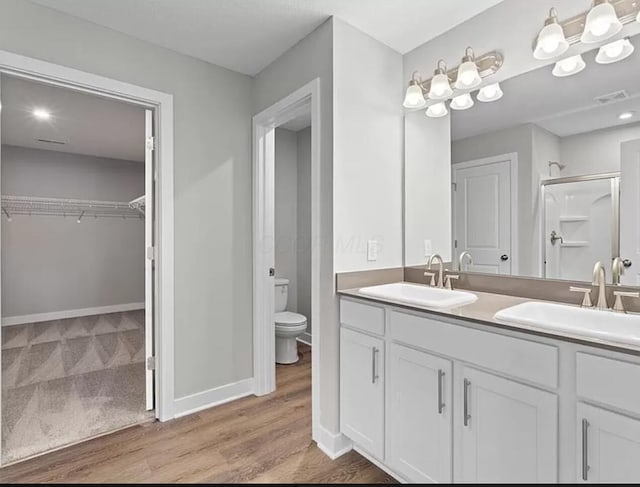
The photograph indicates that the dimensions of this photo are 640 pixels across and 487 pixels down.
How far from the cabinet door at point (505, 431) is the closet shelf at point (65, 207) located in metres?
5.58

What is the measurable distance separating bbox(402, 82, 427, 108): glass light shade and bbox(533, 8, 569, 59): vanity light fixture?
2.06 ft

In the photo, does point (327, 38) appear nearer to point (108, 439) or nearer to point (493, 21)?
point (493, 21)

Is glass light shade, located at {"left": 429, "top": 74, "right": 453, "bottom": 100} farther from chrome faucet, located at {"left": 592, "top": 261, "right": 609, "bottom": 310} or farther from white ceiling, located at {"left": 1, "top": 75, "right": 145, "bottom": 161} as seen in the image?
white ceiling, located at {"left": 1, "top": 75, "right": 145, "bottom": 161}

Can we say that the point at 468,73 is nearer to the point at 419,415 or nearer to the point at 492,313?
the point at 492,313

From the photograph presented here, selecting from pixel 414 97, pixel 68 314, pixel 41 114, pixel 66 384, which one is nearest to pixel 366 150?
pixel 414 97

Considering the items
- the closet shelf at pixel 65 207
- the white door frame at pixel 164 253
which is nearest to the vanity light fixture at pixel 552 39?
the white door frame at pixel 164 253

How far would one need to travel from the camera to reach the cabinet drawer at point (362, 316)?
1.69 meters

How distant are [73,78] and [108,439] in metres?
2.10

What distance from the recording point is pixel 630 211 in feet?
4.73

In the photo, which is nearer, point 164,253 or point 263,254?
point 164,253

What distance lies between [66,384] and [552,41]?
12.8 ft

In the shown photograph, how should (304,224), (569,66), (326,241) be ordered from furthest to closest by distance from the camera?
(304,224), (326,241), (569,66)

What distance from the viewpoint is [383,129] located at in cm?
212

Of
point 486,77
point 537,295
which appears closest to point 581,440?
point 537,295
